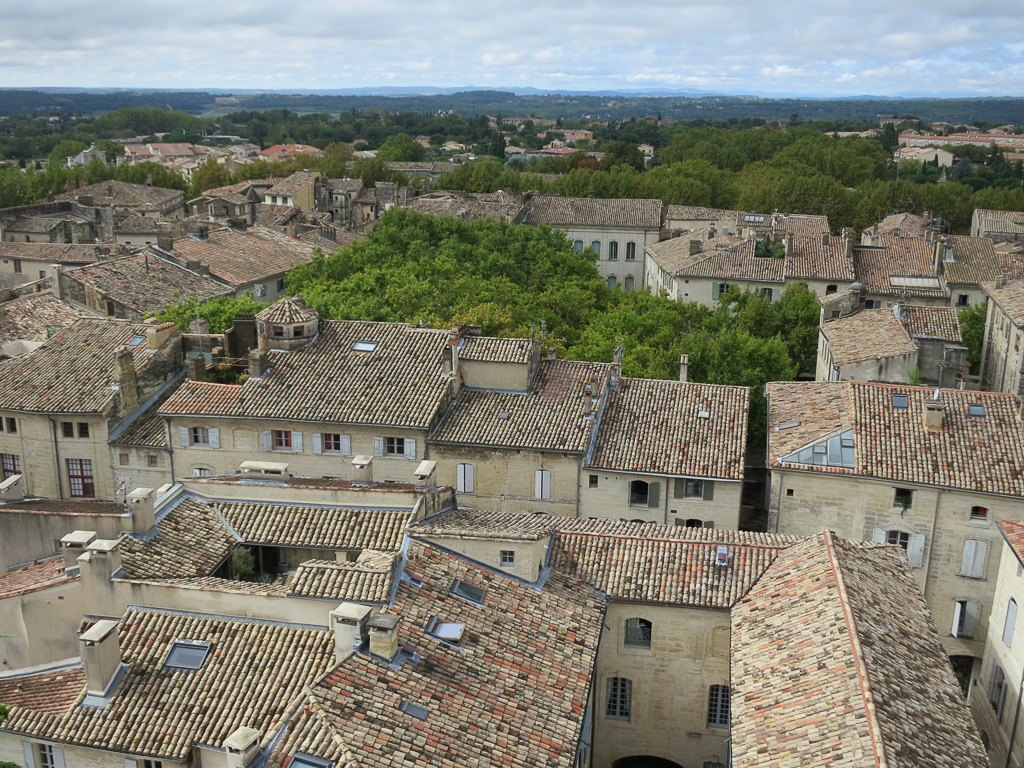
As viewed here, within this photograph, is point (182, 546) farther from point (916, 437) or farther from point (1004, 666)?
point (916, 437)

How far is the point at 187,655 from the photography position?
76.5 feet

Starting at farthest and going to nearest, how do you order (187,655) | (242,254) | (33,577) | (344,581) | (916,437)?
(242,254) < (916,437) < (33,577) < (344,581) < (187,655)

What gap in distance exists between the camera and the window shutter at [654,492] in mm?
37375

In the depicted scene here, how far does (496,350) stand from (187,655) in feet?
66.9

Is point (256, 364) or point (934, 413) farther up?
point (256, 364)

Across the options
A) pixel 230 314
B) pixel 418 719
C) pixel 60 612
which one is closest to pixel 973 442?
pixel 418 719

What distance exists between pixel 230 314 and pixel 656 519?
83.4ft

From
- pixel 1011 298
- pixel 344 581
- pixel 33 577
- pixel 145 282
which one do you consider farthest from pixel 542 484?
pixel 145 282

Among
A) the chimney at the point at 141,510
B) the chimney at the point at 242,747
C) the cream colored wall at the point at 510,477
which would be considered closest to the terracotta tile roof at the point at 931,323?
the cream colored wall at the point at 510,477

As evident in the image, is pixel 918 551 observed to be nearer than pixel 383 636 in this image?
No

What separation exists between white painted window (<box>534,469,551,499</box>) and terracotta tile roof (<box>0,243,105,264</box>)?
A: 5046 cm

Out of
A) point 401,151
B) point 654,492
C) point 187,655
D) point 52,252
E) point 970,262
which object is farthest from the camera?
point 401,151

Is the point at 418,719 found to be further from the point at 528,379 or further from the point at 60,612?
the point at 528,379

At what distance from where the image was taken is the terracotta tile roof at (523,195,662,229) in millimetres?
95125
